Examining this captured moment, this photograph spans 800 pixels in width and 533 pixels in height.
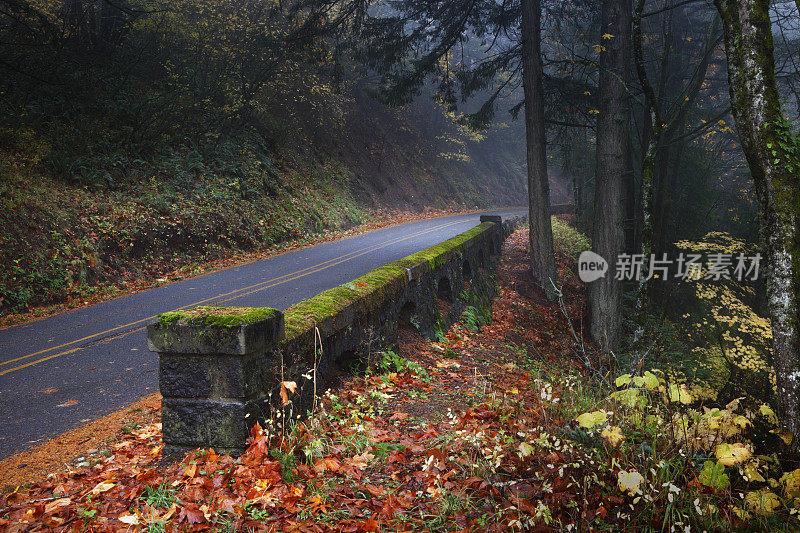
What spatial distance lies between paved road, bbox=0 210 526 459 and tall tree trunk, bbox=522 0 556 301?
13.9 ft

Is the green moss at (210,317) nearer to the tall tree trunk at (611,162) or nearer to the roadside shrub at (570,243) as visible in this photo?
the tall tree trunk at (611,162)

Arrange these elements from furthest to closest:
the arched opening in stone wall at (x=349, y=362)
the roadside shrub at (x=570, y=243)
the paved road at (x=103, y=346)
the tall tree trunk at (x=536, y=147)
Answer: the roadside shrub at (x=570, y=243) < the tall tree trunk at (x=536, y=147) < the arched opening in stone wall at (x=349, y=362) < the paved road at (x=103, y=346)

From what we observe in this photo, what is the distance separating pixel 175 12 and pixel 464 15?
10.1 meters

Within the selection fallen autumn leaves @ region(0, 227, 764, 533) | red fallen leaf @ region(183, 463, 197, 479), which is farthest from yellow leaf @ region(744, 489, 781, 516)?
red fallen leaf @ region(183, 463, 197, 479)

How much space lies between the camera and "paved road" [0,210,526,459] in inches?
178

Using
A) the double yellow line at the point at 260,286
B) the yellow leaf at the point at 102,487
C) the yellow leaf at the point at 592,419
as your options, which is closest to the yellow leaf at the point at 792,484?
the yellow leaf at the point at 592,419

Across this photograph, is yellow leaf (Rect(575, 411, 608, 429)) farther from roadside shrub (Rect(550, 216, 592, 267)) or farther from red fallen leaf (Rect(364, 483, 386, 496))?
roadside shrub (Rect(550, 216, 592, 267))

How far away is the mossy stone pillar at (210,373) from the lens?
3104 mm

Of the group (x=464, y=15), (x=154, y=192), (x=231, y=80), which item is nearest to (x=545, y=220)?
(x=464, y=15)

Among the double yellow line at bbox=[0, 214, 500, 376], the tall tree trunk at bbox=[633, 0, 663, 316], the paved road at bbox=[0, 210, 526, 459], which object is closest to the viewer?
the paved road at bbox=[0, 210, 526, 459]

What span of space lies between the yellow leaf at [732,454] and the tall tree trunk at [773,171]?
3.50ft

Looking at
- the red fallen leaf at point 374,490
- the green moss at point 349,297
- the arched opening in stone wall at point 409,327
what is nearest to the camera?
the red fallen leaf at point 374,490

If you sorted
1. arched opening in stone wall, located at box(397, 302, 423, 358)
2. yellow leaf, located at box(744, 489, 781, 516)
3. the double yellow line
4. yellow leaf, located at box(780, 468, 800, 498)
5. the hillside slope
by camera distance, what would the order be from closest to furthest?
yellow leaf, located at box(744, 489, 781, 516) < yellow leaf, located at box(780, 468, 800, 498) < the double yellow line < arched opening in stone wall, located at box(397, 302, 423, 358) < the hillside slope

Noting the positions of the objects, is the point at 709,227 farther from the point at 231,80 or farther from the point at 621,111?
the point at 231,80
